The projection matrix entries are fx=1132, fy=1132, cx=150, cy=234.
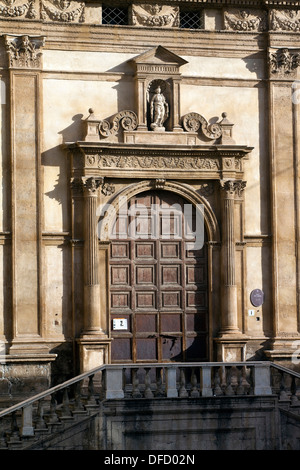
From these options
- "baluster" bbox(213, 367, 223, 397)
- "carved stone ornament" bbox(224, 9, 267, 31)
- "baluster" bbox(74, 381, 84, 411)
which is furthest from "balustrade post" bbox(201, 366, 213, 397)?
"carved stone ornament" bbox(224, 9, 267, 31)

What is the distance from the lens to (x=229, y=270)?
2362cm

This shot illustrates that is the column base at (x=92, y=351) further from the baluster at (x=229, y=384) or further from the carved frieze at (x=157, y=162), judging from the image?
the carved frieze at (x=157, y=162)

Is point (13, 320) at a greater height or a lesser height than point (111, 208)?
lesser

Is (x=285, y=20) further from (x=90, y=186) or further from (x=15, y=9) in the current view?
(x=15, y=9)

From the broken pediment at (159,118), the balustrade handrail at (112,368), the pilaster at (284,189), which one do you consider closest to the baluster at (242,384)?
the balustrade handrail at (112,368)

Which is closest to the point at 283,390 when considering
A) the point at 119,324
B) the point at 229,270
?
the point at 229,270

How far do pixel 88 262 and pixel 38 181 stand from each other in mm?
1935

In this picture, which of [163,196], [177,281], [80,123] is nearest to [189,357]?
[177,281]

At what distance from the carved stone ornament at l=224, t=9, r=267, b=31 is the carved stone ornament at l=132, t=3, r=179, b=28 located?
1148mm

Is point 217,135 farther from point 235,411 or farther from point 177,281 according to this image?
point 235,411

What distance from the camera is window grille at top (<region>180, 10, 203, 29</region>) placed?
24.4m

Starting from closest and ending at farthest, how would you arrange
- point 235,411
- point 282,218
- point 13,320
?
1. point 235,411
2. point 13,320
3. point 282,218

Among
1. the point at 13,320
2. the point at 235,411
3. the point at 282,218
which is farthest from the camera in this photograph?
the point at 282,218

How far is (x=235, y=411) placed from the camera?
68.7 ft
